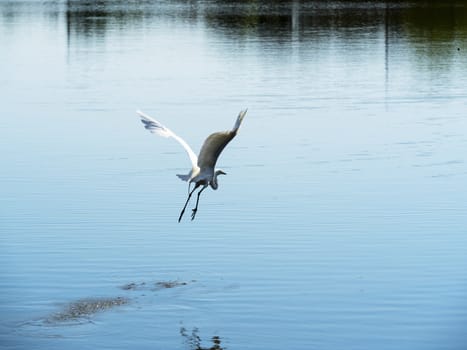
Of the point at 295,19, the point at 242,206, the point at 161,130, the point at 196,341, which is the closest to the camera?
the point at 196,341

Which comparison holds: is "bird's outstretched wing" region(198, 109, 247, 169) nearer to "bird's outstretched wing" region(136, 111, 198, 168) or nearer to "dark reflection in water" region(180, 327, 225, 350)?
"bird's outstretched wing" region(136, 111, 198, 168)

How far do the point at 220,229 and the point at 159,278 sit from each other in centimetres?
269

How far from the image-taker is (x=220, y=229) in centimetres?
1875

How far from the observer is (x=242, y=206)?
20.1 m

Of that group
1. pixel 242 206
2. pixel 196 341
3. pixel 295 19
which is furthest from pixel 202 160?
pixel 295 19

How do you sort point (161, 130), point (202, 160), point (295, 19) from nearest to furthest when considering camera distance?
1. point (202, 160)
2. point (161, 130)
3. point (295, 19)

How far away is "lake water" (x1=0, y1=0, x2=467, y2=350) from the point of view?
14359 mm

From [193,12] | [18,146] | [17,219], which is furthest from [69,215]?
[193,12]

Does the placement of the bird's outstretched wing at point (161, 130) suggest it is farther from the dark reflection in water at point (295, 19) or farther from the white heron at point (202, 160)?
the dark reflection in water at point (295, 19)

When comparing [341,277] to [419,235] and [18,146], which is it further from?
[18,146]

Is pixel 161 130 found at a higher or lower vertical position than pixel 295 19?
higher

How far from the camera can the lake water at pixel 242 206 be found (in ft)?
47.1

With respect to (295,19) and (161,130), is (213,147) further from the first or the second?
(295,19)

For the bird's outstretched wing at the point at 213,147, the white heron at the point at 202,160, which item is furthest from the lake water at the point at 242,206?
the bird's outstretched wing at the point at 213,147
